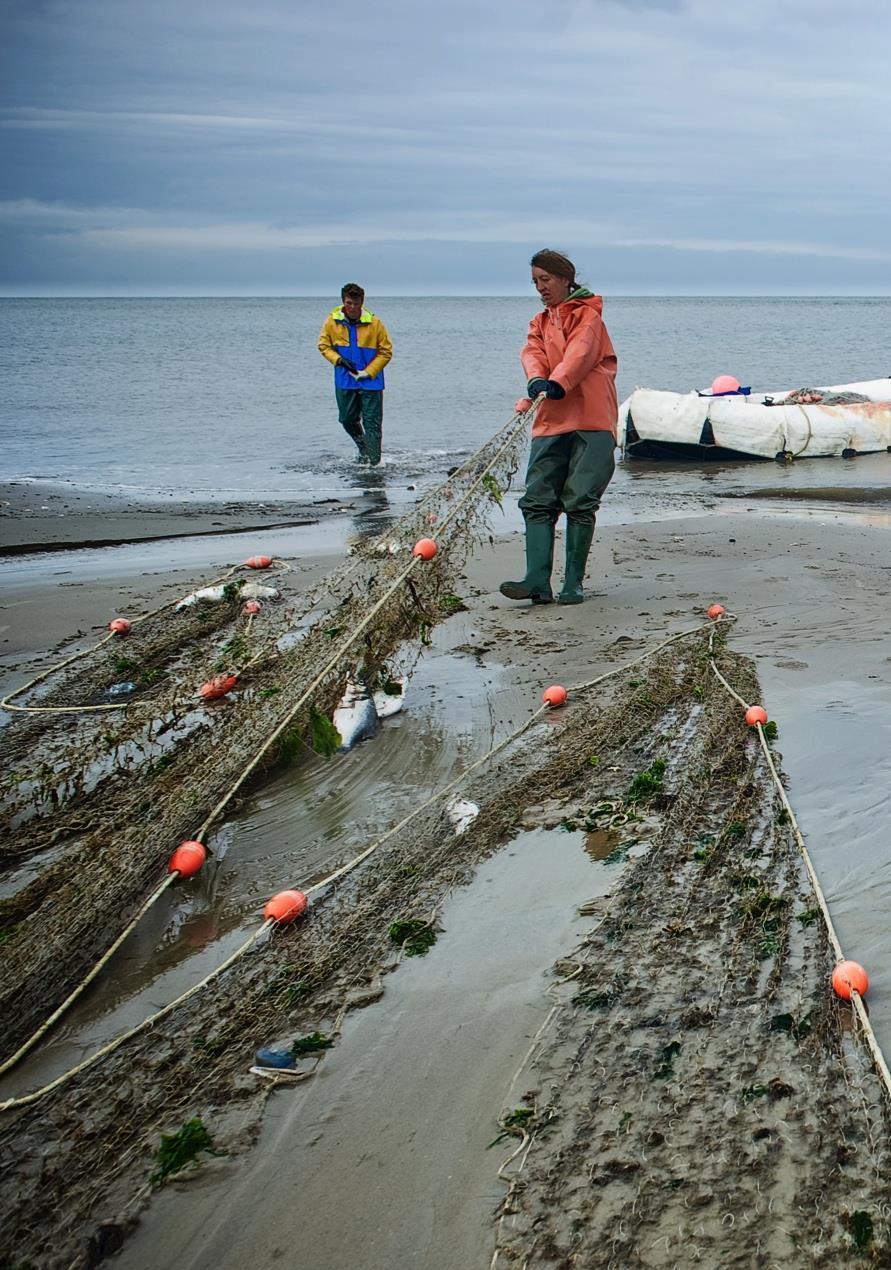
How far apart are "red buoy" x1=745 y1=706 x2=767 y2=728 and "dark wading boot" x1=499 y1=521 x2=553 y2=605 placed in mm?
2439

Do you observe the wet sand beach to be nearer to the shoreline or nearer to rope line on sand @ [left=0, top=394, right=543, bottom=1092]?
rope line on sand @ [left=0, top=394, right=543, bottom=1092]

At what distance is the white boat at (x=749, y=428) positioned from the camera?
16.6 metres

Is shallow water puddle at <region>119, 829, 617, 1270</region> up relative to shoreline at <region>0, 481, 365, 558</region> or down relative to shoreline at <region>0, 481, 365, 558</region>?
down

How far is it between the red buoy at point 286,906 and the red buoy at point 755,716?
90.1 inches

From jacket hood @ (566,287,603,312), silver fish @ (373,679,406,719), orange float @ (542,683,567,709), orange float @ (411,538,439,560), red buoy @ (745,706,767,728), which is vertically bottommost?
silver fish @ (373,679,406,719)

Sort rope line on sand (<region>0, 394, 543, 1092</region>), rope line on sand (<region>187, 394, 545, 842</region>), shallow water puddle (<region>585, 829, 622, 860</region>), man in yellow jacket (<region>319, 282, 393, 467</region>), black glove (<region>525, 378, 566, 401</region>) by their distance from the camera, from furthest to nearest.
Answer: man in yellow jacket (<region>319, 282, 393, 467</region>) < black glove (<region>525, 378, 566, 401</region>) < rope line on sand (<region>187, 394, 545, 842</region>) < shallow water puddle (<region>585, 829, 622, 860</region>) < rope line on sand (<region>0, 394, 543, 1092</region>)

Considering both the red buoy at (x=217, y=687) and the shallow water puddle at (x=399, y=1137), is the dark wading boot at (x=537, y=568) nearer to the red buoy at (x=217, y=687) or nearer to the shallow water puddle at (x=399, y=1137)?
the red buoy at (x=217, y=687)

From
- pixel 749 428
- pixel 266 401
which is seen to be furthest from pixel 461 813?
pixel 266 401

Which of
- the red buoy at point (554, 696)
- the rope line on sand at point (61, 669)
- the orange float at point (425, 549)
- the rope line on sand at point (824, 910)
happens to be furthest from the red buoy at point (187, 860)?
the orange float at point (425, 549)

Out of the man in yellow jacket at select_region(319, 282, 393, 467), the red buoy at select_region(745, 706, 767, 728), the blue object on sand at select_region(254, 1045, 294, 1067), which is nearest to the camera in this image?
the blue object on sand at select_region(254, 1045, 294, 1067)

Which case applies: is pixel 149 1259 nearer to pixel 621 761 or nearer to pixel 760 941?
pixel 760 941

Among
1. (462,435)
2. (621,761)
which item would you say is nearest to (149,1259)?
(621,761)

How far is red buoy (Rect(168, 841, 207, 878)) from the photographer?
3.43 metres

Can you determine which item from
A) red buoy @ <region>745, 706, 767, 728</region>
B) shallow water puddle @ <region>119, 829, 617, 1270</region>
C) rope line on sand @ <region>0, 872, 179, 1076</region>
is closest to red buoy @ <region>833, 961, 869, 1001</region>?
shallow water puddle @ <region>119, 829, 617, 1270</region>
